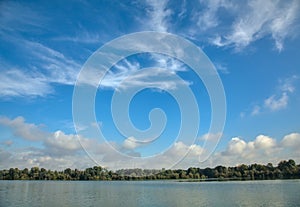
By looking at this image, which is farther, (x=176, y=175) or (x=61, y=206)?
(x=176, y=175)

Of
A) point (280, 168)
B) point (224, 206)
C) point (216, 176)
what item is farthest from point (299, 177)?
point (224, 206)

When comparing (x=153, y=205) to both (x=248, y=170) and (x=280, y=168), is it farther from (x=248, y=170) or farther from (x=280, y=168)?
(x=248, y=170)

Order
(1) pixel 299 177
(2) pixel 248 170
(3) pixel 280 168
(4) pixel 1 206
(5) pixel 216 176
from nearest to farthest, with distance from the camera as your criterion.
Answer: (4) pixel 1 206, (1) pixel 299 177, (3) pixel 280 168, (2) pixel 248 170, (5) pixel 216 176

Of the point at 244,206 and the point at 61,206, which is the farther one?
the point at 61,206

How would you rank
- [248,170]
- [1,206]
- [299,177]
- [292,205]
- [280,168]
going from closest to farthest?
1. [292,205]
2. [1,206]
3. [299,177]
4. [280,168]
5. [248,170]

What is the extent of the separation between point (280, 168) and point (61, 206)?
138705 mm

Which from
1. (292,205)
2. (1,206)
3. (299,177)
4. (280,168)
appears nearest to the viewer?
(292,205)

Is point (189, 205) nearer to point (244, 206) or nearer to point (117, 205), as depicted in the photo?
point (244, 206)

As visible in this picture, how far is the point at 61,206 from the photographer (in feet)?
140

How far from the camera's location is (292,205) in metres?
38.8

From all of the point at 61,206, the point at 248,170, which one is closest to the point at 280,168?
the point at 248,170

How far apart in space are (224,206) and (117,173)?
544 ft

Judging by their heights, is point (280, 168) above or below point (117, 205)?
above

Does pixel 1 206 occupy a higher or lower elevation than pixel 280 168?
lower
